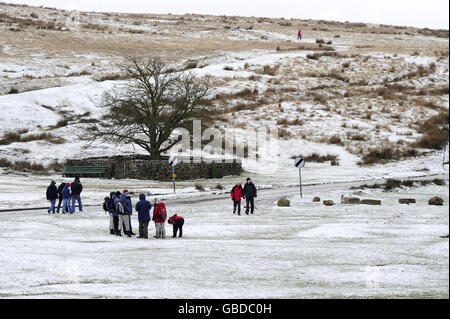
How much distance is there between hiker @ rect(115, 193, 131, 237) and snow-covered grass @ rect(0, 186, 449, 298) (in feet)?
1.84

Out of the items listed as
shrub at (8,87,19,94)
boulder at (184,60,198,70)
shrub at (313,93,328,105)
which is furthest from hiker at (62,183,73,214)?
boulder at (184,60,198,70)

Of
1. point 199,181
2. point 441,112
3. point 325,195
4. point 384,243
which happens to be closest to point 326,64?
point 441,112

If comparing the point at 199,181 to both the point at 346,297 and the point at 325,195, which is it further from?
the point at 346,297

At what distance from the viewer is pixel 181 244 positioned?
18375 mm

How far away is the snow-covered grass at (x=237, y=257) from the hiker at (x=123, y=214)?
22.1 inches

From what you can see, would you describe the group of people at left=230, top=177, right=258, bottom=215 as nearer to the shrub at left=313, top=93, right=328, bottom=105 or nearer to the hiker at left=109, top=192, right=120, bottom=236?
the hiker at left=109, top=192, right=120, bottom=236

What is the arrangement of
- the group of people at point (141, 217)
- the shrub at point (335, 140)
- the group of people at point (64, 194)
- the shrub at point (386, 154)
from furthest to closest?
the shrub at point (335, 140), the shrub at point (386, 154), the group of people at point (64, 194), the group of people at point (141, 217)

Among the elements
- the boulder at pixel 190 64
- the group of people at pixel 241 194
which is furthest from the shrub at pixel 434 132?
the group of people at pixel 241 194

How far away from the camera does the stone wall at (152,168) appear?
45.1 metres

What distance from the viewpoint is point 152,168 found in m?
45.1

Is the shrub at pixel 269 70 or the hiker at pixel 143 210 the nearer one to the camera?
the hiker at pixel 143 210

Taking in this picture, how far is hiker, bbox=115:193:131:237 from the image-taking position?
20219mm

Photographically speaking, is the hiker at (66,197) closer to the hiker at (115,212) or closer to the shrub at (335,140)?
the hiker at (115,212)
